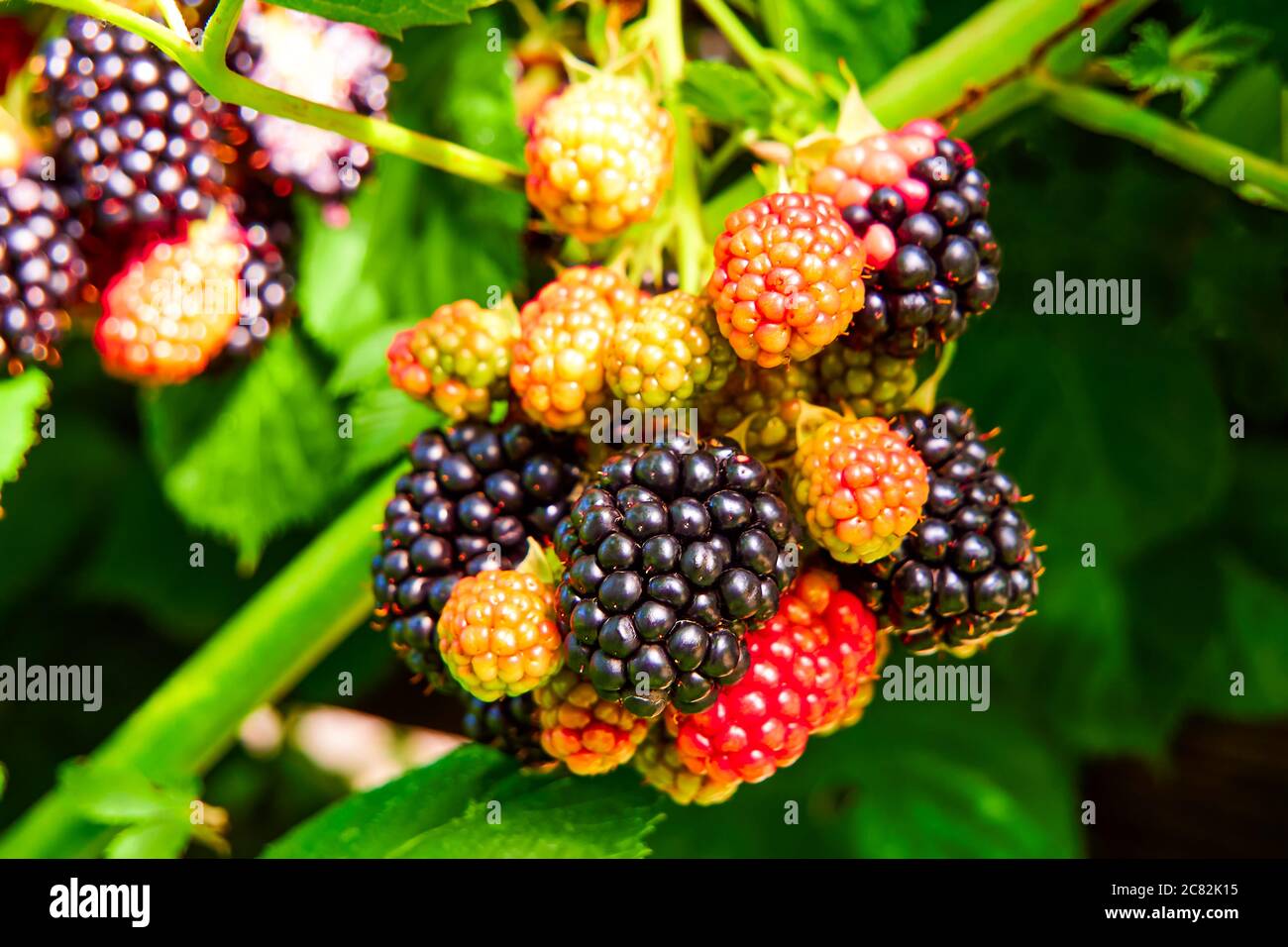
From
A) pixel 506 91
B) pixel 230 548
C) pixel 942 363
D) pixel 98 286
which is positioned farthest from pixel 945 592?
pixel 230 548

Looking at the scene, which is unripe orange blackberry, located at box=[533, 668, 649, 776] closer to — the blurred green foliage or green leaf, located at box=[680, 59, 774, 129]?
the blurred green foliage

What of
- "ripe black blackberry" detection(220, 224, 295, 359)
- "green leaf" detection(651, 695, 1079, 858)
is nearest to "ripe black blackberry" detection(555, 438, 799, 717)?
"ripe black blackberry" detection(220, 224, 295, 359)

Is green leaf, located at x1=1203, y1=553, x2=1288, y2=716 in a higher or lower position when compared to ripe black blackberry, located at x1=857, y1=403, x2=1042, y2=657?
lower

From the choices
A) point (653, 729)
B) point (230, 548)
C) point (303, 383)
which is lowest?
point (653, 729)

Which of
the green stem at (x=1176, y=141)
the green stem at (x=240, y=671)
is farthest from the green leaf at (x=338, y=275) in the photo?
the green stem at (x=1176, y=141)

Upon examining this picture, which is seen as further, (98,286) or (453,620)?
(98,286)

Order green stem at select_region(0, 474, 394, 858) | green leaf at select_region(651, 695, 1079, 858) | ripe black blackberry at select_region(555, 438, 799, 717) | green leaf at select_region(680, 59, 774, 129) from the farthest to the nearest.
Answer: green leaf at select_region(651, 695, 1079, 858) → green stem at select_region(0, 474, 394, 858) → green leaf at select_region(680, 59, 774, 129) → ripe black blackberry at select_region(555, 438, 799, 717)

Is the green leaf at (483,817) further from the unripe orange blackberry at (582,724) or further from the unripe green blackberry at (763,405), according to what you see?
the unripe green blackberry at (763,405)
